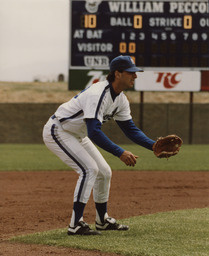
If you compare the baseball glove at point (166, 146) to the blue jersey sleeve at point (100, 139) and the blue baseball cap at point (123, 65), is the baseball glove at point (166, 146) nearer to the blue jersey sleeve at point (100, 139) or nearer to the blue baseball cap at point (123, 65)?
the blue jersey sleeve at point (100, 139)

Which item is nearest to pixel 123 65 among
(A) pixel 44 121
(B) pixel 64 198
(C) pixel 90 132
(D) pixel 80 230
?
(C) pixel 90 132

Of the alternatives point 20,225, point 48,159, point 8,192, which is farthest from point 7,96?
point 20,225

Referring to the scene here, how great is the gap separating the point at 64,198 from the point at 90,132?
3.58 metres

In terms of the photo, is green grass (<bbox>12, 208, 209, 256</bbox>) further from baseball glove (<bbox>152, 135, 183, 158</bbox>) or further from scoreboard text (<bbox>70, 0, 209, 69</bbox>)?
scoreboard text (<bbox>70, 0, 209, 69</bbox>)

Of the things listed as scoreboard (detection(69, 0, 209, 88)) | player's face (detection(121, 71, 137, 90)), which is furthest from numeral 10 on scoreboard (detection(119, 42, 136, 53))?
player's face (detection(121, 71, 137, 90))

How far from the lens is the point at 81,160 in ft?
17.7

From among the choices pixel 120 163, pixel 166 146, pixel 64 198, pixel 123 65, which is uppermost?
pixel 123 65

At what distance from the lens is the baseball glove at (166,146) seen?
545 centimetres

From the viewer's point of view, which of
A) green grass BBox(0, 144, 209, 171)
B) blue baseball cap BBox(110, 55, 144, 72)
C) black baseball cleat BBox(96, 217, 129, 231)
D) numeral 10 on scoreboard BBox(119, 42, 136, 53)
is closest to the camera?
blue baseball cap BBox(110, 55, 144, 72)

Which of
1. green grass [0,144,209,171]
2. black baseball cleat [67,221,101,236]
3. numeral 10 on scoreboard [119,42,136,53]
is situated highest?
numeral 10 on scoreboard [119,42,136,53]

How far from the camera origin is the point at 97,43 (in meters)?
21.0

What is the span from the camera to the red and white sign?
2311 cm

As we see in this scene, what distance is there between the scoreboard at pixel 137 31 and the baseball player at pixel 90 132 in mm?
15659

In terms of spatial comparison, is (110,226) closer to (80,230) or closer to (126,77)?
(80,230)
